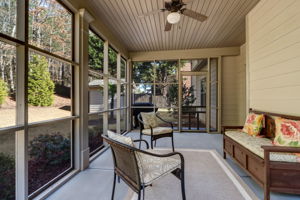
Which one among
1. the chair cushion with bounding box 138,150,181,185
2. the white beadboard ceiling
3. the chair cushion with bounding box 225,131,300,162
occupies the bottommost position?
the chair cushion with bounding box 138,150,181,185

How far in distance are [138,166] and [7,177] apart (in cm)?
132

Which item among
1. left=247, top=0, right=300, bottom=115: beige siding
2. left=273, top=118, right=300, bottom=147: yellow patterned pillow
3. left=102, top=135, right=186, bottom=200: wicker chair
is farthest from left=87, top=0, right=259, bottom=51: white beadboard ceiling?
left=102, top=135, right=186, bottom=200: wicker chair

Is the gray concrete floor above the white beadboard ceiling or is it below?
below

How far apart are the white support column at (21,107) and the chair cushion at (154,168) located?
1245mm

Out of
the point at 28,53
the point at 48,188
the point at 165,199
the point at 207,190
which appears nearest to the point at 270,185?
the point at 207,190

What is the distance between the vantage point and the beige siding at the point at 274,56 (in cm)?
209

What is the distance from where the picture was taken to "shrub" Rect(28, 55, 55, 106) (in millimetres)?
1660

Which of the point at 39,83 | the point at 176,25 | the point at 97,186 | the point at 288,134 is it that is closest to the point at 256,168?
the point at 288,134

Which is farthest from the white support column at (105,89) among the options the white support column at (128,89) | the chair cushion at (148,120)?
the white support column at (128,89)

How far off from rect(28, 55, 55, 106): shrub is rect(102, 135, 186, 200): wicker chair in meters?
1.01

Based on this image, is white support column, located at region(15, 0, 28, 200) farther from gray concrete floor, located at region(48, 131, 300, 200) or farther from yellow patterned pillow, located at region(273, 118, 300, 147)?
yellow patterned pillow, located at region(273, 118, 300, 147)

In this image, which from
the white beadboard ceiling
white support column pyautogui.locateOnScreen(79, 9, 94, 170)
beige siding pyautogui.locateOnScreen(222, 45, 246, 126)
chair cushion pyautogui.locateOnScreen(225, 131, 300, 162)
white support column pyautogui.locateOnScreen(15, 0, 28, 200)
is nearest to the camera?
white support column pyautogui.locateOnScreen(15, 0, 28, 200)

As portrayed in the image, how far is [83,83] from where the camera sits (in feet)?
8.01

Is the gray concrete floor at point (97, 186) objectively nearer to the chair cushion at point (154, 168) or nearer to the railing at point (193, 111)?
the chair cushion at point (154, 168)
